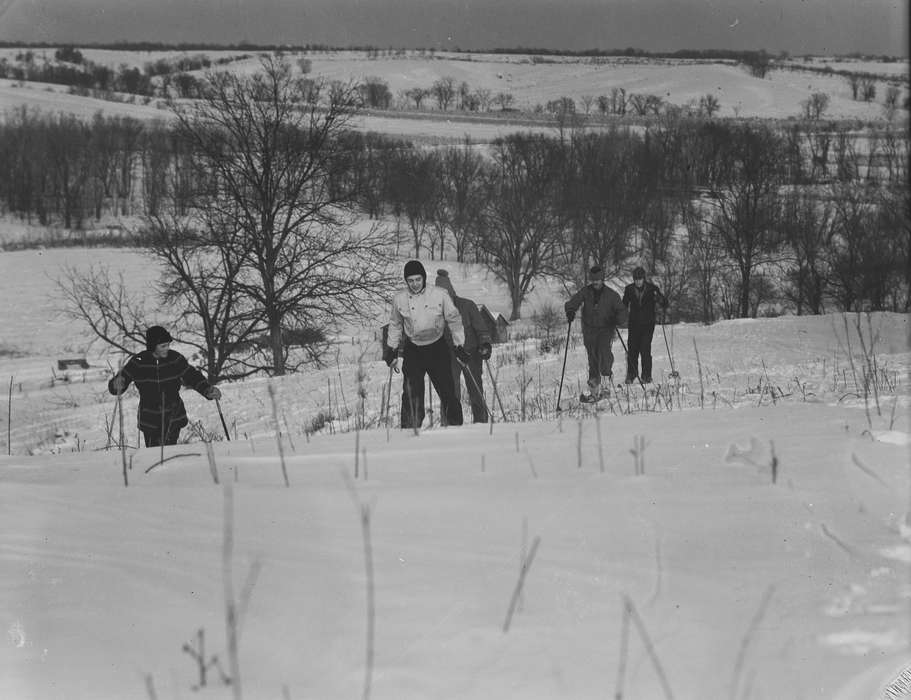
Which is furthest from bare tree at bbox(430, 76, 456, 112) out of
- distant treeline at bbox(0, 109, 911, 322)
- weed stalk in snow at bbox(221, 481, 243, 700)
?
weed stalk in snow at bbox(221, 481, 243, 700)

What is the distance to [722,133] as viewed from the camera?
211 feet

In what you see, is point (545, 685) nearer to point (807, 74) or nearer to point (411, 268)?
point (411, 268)

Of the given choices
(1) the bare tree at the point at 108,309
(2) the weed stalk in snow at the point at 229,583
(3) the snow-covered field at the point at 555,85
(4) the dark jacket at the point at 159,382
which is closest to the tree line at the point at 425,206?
(1) the bare tree at the point at 108,309

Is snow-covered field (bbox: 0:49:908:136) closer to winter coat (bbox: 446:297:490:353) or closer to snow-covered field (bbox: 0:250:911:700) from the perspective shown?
winter coat (bbox: 446:297:490:353)

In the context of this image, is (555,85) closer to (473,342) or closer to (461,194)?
(461,194)

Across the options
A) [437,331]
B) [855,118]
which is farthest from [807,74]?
[437,331]

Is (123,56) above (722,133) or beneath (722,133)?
above

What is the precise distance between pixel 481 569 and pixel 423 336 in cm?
587

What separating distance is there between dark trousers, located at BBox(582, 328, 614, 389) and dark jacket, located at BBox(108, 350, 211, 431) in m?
5.80

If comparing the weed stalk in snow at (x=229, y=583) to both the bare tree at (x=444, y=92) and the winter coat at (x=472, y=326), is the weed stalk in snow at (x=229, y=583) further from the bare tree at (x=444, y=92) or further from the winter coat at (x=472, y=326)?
the bare tree at (x=444, y=92)

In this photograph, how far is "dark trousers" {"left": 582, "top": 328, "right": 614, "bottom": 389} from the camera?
12852mm

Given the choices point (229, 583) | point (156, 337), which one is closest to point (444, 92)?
point (156, 337)

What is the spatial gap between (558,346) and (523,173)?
52.6 m

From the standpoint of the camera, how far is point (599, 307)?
1252cm
